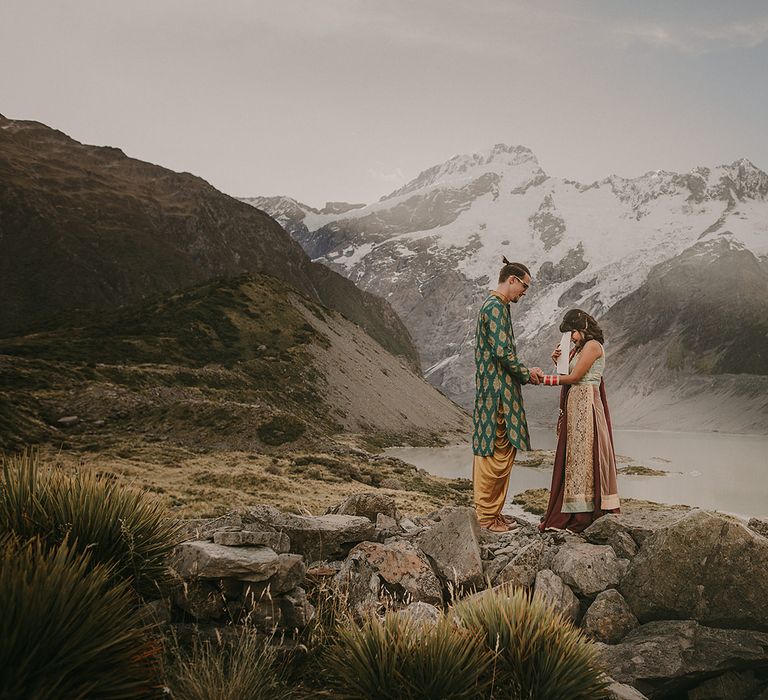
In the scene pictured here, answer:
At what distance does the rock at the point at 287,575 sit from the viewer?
582 cm

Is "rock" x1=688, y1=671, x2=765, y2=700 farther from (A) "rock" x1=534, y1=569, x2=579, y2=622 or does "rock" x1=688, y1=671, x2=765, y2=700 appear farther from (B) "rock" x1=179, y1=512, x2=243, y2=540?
(B) "rock" x1=179, y1=512, x2=243, y2=540

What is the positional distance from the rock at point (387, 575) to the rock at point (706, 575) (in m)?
2.30

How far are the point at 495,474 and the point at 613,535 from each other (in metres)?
1.70

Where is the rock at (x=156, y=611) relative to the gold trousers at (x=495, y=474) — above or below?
below

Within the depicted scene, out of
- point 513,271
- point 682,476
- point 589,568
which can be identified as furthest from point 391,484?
point 682,476

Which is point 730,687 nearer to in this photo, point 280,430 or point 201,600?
point 201,600

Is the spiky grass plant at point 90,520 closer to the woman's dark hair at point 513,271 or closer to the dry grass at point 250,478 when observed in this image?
the woman's dark hair at point 513,271

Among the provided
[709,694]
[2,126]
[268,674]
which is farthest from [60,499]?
[2,126]

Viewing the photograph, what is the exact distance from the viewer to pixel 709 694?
599 cm

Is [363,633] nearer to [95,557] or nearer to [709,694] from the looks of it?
[95,557]

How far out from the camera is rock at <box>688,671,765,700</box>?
5945mm

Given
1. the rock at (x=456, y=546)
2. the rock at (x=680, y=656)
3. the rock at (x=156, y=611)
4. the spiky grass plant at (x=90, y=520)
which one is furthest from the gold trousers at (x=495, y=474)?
the rock at (x=156, y=611)

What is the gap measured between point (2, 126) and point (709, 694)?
18320 centimetres

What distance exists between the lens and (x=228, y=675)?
454 centimetres
